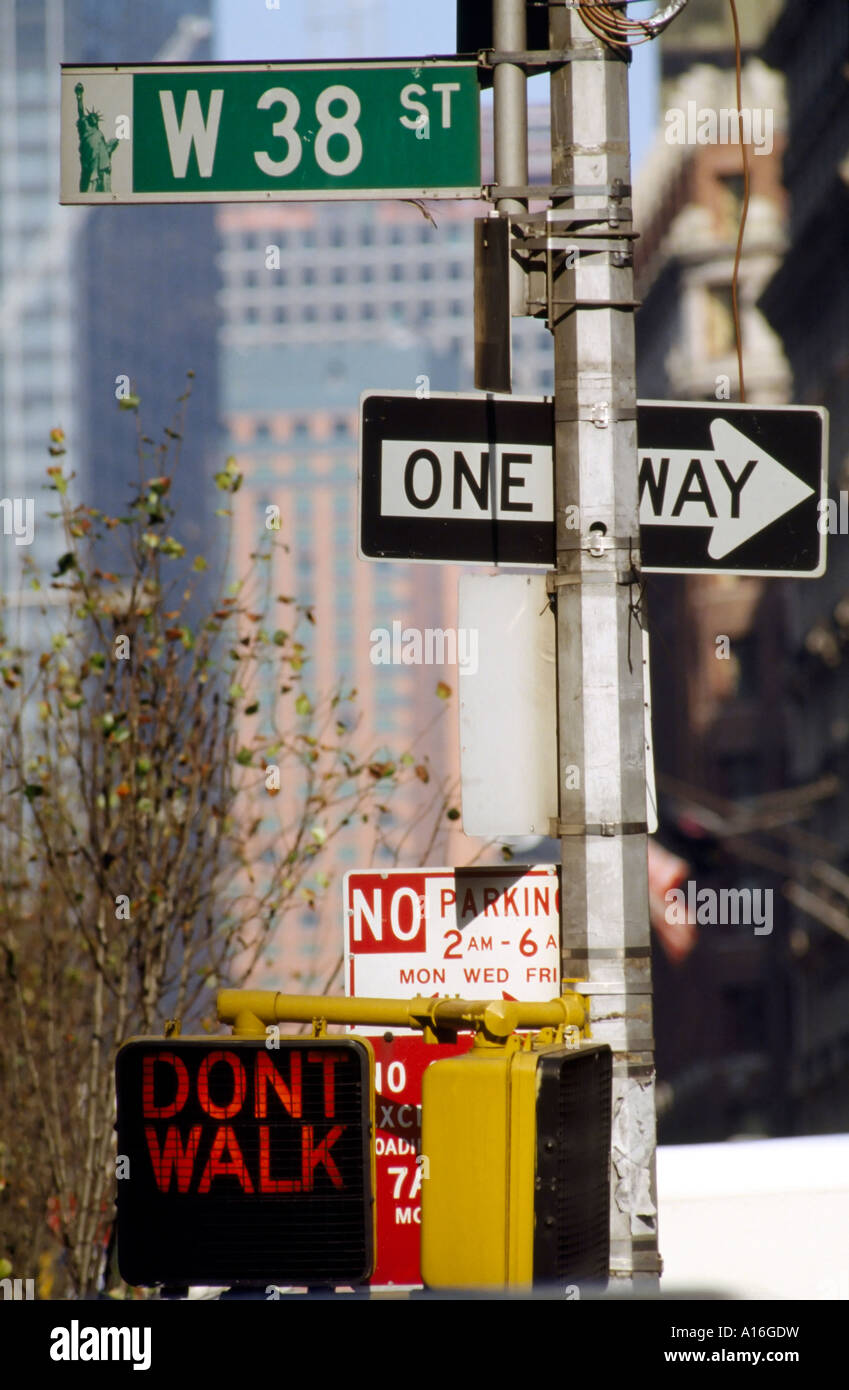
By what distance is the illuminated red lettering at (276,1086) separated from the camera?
13.3 feet

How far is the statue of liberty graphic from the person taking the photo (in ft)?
17.4

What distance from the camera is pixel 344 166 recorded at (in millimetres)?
5262

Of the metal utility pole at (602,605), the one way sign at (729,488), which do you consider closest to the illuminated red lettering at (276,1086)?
the metal utility pole at (602,605)

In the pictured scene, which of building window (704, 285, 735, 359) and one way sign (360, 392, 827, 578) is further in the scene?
building window (704, 285, 735, 359)

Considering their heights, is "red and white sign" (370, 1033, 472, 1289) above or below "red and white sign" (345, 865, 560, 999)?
below

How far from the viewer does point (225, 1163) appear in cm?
405

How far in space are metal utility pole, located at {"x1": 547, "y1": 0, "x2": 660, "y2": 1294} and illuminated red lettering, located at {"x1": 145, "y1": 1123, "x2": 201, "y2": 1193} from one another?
3.64ft

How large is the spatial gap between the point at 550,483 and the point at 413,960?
157cm

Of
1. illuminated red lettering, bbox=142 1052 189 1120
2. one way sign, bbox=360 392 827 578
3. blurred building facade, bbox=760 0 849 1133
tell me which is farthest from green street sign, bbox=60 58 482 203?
blurred building facade, bbox=760 0 849 1133

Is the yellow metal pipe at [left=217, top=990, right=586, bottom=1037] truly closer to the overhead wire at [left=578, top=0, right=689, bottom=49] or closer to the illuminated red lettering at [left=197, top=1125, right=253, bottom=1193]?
the illuminated red lettering at [left=197, top=1125, right=253, bottom=1193]

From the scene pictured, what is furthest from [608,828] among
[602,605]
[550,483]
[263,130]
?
[263,130]

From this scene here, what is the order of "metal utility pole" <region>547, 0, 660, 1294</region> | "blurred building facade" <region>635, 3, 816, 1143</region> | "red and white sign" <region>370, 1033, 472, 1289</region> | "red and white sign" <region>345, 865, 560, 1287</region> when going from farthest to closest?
"blurred building facade" <region>635, 3, 816, 1143</region>, "red and white sign" <region>370, 1033, 472, 1289</region>, "red and white sign" <region>345, 865, 560, 1287</region>, "metal utility pole" <region>547, 0, 660, 1294</region>
